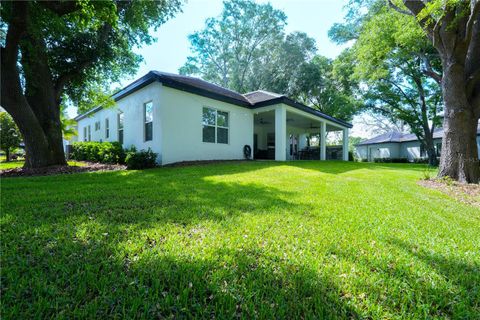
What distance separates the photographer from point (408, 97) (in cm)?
2059

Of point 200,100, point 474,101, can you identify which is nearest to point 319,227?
point 474,101

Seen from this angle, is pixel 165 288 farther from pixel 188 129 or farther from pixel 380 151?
pixel 380 151

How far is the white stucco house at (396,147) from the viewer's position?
2751cm

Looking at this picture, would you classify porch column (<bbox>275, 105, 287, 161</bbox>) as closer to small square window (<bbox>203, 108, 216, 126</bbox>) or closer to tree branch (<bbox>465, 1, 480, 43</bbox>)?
small square window (<bbox>203, 108, 216, 126</bbox>)

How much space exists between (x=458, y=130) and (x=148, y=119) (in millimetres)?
11388

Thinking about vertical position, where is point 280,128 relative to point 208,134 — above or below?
above

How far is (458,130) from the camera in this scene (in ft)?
21.9

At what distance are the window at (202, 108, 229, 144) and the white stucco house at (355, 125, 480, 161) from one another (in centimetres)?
2722

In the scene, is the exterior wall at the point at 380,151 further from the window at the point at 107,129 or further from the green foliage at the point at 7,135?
the green foliage at the point at 7,135

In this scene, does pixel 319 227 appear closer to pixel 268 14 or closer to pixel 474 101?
pixel 474 101

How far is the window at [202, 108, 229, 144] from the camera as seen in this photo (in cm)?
1091

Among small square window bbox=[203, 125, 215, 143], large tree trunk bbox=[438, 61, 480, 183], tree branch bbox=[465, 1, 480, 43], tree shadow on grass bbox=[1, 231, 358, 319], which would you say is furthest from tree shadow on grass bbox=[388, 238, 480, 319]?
small square window bbox=[203, 125, 215, 143]

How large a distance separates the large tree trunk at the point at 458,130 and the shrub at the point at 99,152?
11792 mm

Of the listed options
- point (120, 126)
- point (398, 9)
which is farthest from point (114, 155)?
point (398, 9)
